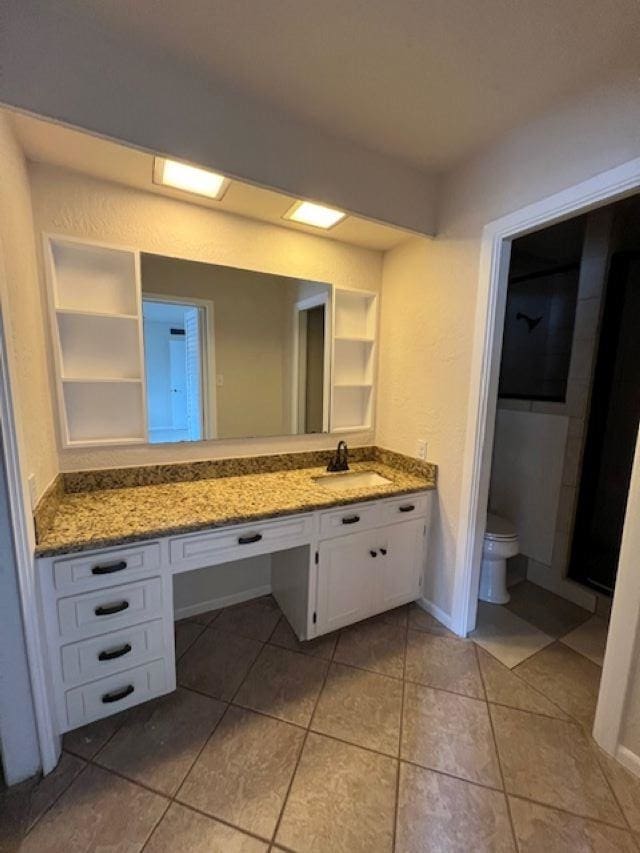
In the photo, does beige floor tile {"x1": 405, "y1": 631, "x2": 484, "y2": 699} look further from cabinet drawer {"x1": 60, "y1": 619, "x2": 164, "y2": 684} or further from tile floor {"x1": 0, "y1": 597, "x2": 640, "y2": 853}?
cabinet drawer {"x1": 60, "y1": 619, "x2": 164, "y2": 684}

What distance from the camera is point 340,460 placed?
2268 mm

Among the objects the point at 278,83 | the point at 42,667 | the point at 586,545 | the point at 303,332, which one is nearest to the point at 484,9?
the point at 278,83

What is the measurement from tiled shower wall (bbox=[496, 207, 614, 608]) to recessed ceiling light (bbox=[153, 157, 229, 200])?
2.17 meters

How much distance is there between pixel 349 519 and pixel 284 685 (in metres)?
0.80

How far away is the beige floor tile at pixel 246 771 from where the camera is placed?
1154 mm

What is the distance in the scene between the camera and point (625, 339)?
86.6 inches

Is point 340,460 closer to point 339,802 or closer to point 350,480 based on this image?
point 350,480

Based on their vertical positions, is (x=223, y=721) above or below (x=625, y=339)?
below

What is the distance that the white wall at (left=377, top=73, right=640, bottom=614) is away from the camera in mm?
1290

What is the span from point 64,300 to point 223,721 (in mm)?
1940

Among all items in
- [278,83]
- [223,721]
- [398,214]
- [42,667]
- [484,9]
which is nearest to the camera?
[484,9]

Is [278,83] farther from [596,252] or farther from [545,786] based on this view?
[545,786]

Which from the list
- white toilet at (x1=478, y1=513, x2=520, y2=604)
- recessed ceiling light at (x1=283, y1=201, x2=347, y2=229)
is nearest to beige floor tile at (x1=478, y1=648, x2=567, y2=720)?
white toilet at (x1=478, y1=513, x2=520, y2=604)

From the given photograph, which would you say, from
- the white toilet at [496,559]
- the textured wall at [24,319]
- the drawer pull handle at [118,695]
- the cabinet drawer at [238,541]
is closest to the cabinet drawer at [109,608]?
the cabinet drawer at [238,541]
